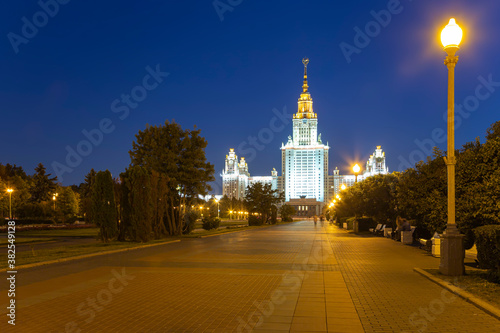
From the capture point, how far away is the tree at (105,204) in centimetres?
2347

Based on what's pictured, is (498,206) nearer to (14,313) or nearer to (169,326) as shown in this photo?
(169,326)

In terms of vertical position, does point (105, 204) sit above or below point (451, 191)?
below

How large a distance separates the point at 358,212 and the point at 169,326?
33.8 metres

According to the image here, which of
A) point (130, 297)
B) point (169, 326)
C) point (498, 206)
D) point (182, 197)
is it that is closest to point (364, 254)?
point (498, 206)

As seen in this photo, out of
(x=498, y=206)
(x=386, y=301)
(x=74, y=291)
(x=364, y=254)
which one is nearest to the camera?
(x=386, y=301)

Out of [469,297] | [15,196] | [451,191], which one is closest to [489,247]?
[451,191]

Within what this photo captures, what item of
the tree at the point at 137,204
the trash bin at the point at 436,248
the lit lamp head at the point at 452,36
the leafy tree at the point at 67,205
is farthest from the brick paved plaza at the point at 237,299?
the leafy tree at the point at 67,205

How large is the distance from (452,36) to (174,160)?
22.0 metres

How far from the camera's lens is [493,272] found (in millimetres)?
10461

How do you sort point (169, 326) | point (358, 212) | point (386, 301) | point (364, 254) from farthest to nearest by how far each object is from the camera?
1. point (358, 212)
2. point (364, 254)
3. point (386, 301)
4. point (169, 326)

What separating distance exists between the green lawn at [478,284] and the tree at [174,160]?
2108cm

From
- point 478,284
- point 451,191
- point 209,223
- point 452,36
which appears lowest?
point 209,223

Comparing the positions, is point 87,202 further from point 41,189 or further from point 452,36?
point 452,36

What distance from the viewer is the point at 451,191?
11758 mm
